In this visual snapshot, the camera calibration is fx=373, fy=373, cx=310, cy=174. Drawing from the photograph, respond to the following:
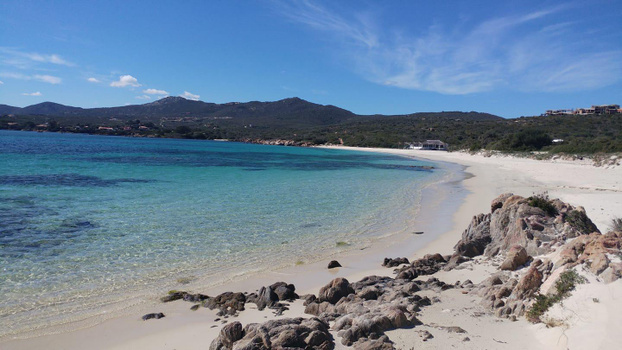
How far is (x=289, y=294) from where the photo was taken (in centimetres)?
665

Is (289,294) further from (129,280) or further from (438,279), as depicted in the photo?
(129,280)

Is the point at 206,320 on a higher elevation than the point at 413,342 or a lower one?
lower

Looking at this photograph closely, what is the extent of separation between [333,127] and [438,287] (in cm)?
A: 13407

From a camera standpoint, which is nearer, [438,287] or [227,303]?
[227,303]

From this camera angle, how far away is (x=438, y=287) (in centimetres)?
666

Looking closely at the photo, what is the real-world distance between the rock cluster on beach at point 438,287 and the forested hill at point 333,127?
38642 millimetres

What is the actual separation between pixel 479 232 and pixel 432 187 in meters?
15.7

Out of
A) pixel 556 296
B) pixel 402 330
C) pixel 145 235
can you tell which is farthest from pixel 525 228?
pixel 145 235

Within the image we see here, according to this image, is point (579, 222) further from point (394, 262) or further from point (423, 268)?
point (394, 262)

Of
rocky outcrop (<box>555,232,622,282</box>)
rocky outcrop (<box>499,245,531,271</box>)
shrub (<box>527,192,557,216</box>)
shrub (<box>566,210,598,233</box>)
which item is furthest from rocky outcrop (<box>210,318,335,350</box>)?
shrub (<box>527,192,557,216</box>)

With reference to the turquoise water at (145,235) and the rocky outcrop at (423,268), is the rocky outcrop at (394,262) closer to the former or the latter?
the rocky outcrop at (423,268)

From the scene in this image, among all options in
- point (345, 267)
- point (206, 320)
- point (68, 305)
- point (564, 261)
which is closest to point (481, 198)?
point (345, 267)

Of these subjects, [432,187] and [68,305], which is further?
[432,187]

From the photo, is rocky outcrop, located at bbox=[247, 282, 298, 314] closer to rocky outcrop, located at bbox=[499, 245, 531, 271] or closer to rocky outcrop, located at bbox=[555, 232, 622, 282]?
rocky outcrop, located at bbox=[499, 245, 531, 271]
